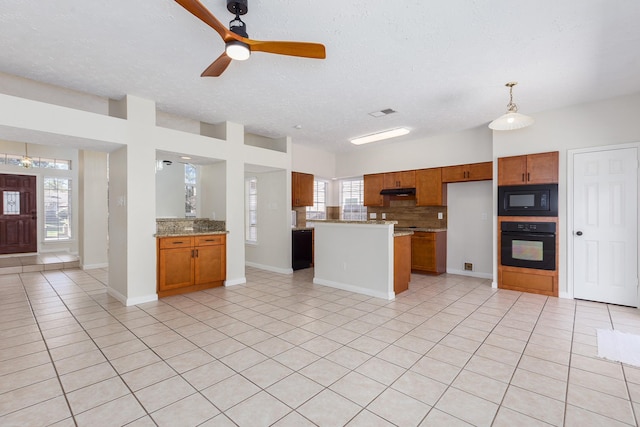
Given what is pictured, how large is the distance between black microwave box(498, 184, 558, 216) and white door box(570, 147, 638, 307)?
0.87 ft

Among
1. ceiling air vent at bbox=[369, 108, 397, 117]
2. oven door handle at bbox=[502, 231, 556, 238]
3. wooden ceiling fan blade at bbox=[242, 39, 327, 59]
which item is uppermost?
ceiling air vent at bbox=[369, 108, 397, 117]

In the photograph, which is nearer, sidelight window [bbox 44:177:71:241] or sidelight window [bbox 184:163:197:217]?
sidelight window [bbox 184:163:197:217]

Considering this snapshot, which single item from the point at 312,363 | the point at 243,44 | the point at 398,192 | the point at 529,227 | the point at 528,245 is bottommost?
the point at 312,363

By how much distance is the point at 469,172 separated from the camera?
5.50 meters

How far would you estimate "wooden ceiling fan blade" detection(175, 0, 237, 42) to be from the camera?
1735 millimetres

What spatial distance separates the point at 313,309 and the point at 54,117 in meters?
3.69

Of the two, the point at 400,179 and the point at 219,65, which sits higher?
the point at 219,65

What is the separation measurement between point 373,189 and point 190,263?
4146mm

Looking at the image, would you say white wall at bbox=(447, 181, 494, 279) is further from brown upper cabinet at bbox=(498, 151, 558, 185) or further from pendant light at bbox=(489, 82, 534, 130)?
pendant light at bbox=(489, 82, 534, 130)

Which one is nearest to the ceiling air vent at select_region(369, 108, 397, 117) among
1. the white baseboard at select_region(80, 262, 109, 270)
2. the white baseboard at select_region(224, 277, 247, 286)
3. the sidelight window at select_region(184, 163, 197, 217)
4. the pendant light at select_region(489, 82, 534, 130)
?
the pendant light at select_region(489, 82, 534, 130)

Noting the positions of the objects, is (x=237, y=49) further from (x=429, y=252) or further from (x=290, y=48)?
(x=429, y=252)

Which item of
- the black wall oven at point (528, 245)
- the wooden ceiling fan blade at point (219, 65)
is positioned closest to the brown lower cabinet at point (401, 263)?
the black wall oven at point (528, 245)

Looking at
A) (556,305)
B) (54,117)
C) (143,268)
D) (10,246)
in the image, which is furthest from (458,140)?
(10,246)

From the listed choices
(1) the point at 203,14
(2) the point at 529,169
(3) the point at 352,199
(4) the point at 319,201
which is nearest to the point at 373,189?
(3) the point at 352,199
